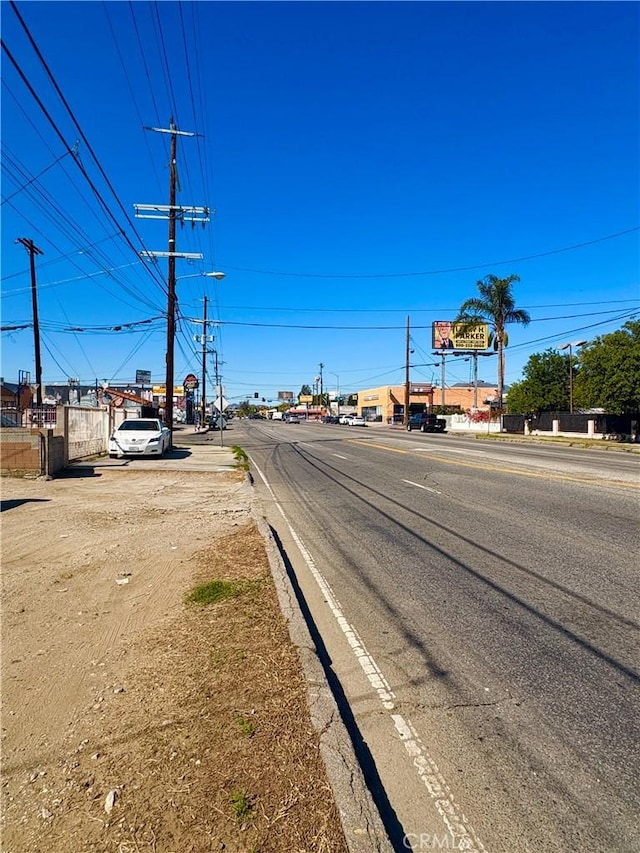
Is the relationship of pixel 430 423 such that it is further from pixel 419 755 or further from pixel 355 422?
pixel 419 755

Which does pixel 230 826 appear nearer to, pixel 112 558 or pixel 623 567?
pixel 112 558

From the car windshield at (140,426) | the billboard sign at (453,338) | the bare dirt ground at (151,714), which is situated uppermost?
the billboard sign at (453,338)

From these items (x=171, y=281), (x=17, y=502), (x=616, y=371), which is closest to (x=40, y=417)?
(x=17, y=502)

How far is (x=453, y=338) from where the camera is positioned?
56.5 metres

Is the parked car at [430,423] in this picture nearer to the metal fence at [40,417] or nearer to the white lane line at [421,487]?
the white lane line at [421,487]

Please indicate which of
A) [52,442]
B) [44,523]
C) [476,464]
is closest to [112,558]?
[44,523]

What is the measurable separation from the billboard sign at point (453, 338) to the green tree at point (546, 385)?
35.3 feet

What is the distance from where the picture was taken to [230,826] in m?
2.34

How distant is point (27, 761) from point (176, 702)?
83 cm

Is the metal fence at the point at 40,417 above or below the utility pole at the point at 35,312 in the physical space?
below

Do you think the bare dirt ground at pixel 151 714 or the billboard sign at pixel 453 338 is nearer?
the bare dirt ground at pixel 151 714

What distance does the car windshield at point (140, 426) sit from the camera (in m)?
20.7

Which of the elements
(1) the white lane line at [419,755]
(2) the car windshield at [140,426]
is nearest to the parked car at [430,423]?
(2) the car windshield at [140,426]

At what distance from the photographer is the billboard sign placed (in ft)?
193
